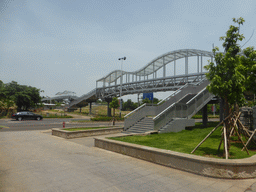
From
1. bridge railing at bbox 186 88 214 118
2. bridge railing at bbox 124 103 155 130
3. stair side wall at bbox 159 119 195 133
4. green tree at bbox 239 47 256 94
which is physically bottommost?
stair side wall at bbox 159 119 195 133

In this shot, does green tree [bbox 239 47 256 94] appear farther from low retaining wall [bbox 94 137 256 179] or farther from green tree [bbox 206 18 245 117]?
low retaining wall [bbox 94 137 256 179]

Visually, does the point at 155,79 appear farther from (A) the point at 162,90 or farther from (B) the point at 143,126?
(B) the point at 143,126

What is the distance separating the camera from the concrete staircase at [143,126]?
15039mm

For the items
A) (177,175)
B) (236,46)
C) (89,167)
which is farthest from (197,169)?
(236,46)

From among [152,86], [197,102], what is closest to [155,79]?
[152,86]

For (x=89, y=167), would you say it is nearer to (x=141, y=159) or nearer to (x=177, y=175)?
(x=141, y=159)

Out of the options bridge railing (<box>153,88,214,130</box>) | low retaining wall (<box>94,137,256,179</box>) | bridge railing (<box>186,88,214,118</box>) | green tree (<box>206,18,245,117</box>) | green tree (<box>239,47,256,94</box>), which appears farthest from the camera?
bridge railing (<box>186,88,214,118</box>)

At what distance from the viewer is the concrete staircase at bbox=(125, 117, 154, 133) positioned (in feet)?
49.3

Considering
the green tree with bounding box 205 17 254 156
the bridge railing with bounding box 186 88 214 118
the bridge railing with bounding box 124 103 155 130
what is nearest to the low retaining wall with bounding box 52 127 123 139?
the bridge railing with bounding box 124 103 155 130

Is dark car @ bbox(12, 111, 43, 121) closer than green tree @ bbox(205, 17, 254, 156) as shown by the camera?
No

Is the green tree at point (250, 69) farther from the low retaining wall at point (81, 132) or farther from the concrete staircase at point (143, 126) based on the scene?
the low retaining wall at point (81, 132)

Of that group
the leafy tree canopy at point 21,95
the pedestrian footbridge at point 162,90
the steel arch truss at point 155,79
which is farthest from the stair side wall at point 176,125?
the leafy tree canopy at point 21,95

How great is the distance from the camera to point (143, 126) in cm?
1577

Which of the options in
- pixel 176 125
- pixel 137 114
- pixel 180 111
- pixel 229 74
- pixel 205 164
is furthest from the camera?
pixel 137 114
